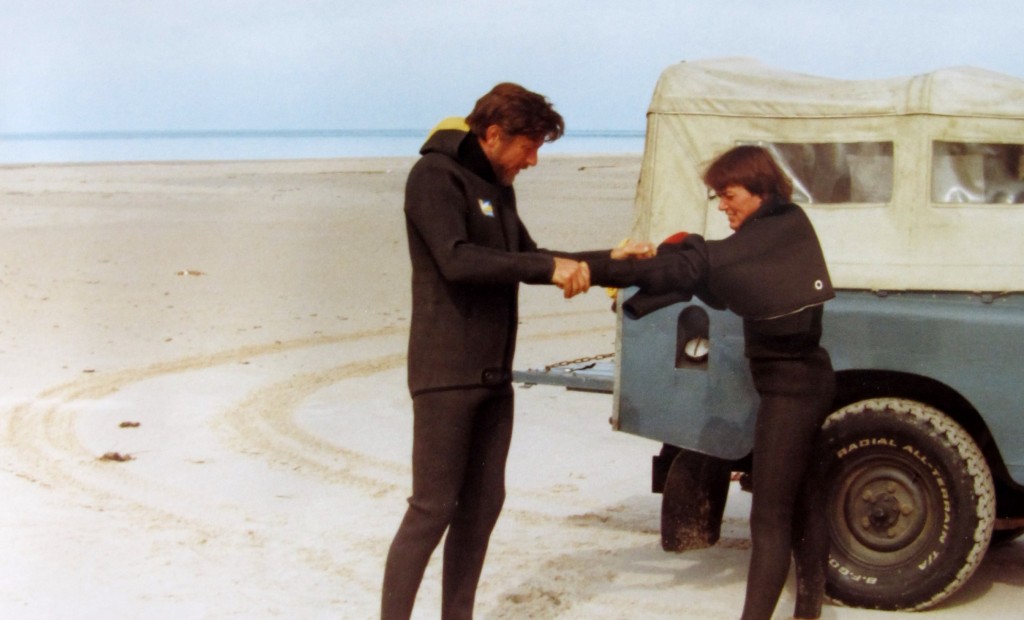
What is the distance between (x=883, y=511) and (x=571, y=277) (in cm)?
206

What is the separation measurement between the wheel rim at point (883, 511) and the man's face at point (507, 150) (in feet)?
6.86

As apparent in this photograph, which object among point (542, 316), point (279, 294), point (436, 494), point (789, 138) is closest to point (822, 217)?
point (789, 138)

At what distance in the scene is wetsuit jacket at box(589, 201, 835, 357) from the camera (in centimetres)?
481

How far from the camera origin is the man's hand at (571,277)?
4.48m

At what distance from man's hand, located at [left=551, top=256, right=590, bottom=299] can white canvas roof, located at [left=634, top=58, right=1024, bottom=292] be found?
1.72 metres

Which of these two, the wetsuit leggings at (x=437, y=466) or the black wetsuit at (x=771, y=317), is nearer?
the wetsuit leggings at (x=437, y=466)

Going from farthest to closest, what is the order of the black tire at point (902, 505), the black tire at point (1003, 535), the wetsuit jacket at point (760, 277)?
the black tire at point (1003, 535)
the black tire at point (902, 505)
the wetsuit jacket at point (760, 277)

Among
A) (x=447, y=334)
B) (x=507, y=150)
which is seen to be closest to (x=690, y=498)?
(x=447, y=334)

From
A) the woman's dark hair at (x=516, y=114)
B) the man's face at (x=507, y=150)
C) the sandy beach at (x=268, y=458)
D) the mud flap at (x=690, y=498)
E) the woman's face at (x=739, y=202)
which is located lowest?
the sandy beach at (x=268, y=458)

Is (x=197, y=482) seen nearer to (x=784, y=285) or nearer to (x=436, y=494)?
(x=436, y=494)

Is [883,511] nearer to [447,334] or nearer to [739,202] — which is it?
[739,202]

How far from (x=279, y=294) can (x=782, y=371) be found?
10.5 metres

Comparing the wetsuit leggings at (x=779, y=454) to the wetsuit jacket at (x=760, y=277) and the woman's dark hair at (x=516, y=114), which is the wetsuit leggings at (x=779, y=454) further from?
the woman's dark hair at (x=516, y=114)

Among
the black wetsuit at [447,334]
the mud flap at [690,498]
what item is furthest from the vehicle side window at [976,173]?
the black wetsuit at [447,334]
